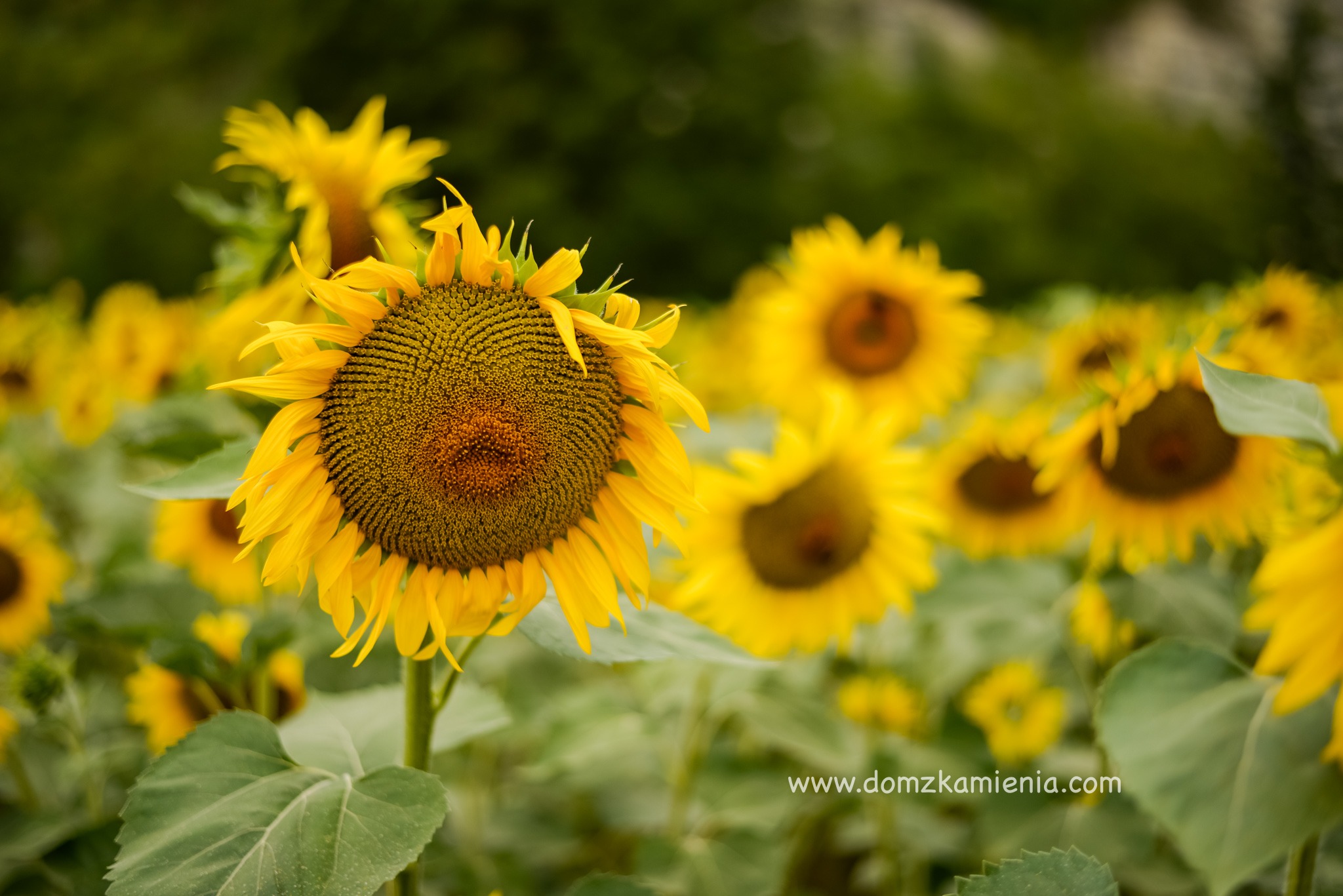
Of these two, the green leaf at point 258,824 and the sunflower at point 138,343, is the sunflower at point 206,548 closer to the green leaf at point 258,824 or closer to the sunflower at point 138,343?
the sunflower at point 138,343

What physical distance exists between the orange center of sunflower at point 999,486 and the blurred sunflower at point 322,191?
171 centimetres

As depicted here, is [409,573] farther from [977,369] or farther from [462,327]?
[977,369]

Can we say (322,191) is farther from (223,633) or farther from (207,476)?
(223,633)

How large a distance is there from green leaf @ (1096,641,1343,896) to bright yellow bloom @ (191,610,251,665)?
5.48 ft

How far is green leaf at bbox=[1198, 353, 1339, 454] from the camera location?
0.93m

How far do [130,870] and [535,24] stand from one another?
1612cm

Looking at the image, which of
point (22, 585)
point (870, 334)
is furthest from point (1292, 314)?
point (22, 585)

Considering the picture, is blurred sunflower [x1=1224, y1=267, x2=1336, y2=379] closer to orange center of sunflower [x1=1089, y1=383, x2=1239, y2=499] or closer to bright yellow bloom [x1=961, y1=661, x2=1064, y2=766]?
orange center of sunflower [x1=1089, y1=383, x2=1239, y2=499]

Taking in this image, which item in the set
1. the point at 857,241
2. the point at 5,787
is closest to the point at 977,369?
the point at 857,241

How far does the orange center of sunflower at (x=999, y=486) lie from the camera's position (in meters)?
2.51

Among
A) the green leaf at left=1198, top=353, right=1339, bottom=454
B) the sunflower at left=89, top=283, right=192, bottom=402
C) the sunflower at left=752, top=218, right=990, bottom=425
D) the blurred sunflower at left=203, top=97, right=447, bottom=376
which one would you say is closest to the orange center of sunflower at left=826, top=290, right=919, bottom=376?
the sunflower at left=752, top=218, right=990, bottom=425

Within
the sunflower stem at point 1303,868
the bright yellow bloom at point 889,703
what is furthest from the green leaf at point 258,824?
the bright yellow bloom at point 889,703

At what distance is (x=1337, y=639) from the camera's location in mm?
846

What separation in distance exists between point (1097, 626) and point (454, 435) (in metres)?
1.64
